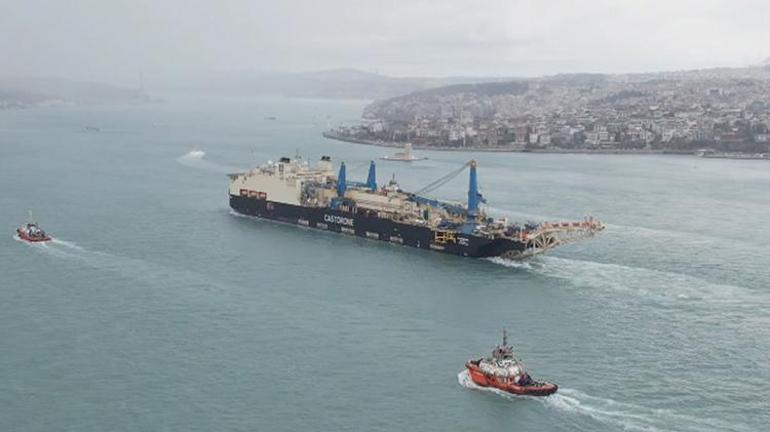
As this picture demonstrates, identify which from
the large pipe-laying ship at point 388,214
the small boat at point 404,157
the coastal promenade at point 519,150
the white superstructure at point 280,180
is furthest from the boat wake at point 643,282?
the coastal promenade at point 519,150

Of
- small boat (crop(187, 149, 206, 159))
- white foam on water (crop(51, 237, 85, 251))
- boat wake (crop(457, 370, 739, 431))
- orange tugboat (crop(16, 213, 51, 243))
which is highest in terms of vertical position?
small boat (crop(187, 149, 206, 159))

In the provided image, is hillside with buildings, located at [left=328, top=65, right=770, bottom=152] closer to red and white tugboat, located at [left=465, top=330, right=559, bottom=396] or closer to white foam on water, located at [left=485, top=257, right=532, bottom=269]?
white foam on water, located at [left=485, top=257, right=532, bottom=269]

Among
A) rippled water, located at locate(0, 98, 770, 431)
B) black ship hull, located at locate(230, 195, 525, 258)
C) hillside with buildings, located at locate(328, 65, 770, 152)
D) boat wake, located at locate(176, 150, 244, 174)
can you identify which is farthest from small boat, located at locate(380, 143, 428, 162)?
black ship hull, located at locate(230, 195, 525, 258)

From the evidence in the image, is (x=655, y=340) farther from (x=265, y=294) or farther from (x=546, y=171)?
(x=546, y=171)

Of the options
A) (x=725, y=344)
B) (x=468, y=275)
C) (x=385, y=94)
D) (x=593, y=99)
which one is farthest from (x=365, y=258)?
(x=385, y=94)

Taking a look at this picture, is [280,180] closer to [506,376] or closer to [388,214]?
[388,214]

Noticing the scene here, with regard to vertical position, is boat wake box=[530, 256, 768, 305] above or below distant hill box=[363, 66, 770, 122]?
below

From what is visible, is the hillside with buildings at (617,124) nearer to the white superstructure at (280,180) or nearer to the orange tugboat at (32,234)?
the white superstructure at (280,180)
